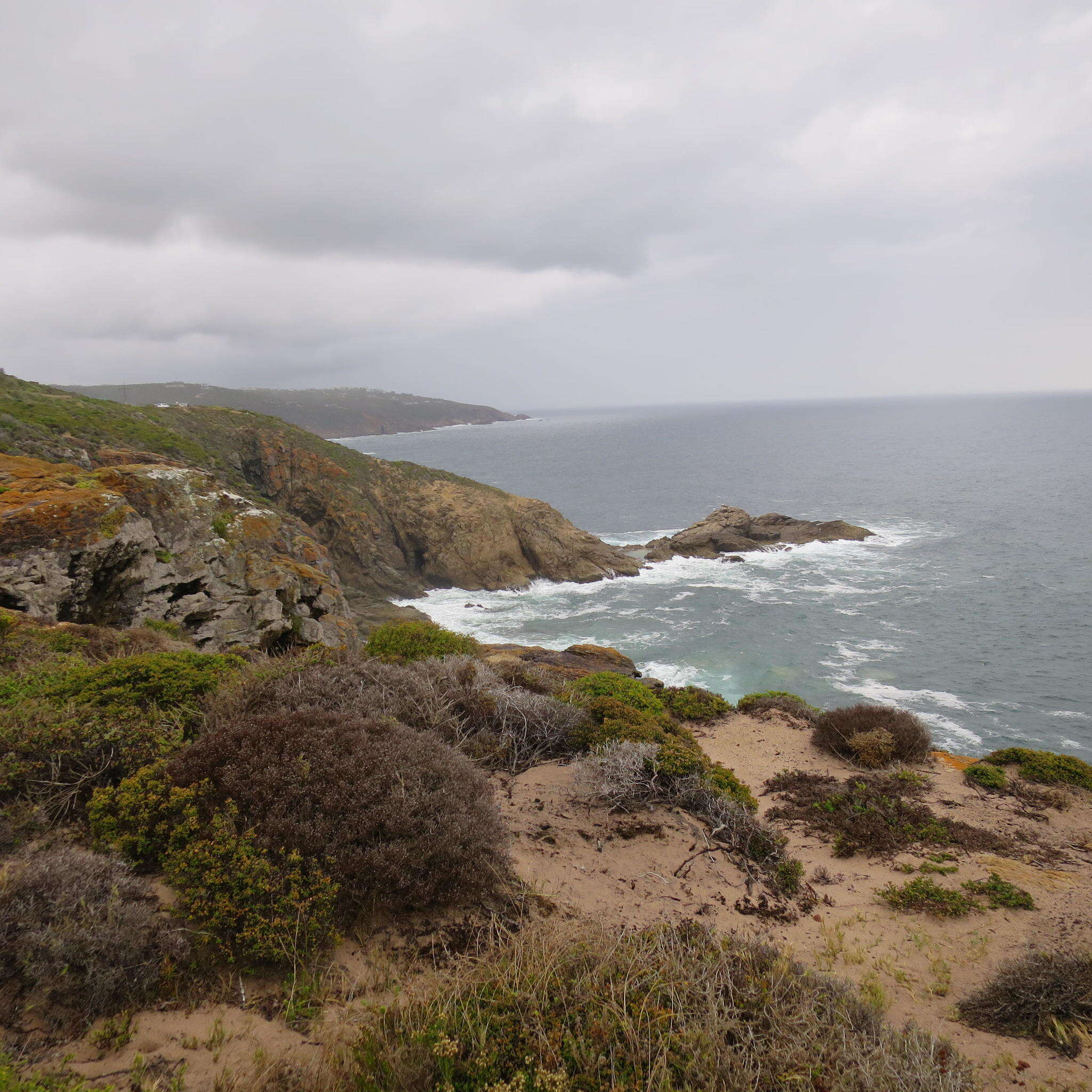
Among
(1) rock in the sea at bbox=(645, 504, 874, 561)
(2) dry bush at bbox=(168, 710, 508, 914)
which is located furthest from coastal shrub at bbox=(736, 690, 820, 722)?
(1) rock in the sea at bbox=(645, 504, 874, 561)

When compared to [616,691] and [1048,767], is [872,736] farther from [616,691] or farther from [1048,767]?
[616,691]

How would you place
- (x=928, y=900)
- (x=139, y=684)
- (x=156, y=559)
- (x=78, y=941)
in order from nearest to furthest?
(x=78, y=941) < (x=139, y=684) < (x=928, y=900) < (x=156, y=559)

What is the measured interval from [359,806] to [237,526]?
13530 millimetres

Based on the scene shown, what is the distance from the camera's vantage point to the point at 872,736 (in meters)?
12.6

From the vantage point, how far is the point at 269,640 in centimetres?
1447

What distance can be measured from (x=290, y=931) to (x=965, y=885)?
8489 millimetres

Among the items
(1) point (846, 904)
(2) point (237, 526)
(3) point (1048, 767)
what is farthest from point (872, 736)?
(2) point (237, 526)

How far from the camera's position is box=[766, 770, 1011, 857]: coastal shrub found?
8.95 meters

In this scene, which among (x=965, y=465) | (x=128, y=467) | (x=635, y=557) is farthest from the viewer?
(x=965, y=465)

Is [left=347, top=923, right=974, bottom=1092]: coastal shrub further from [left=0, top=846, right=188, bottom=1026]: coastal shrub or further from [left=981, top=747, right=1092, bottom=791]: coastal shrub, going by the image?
[left=981, top=747, right=1092, bottom=791]: coastal shrub

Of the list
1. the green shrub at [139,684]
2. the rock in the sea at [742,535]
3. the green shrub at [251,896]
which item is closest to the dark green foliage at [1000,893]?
the green shrub at [251,896]

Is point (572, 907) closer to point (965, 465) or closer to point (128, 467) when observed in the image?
point (128, 467)

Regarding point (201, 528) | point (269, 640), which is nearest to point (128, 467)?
point (201, 528)

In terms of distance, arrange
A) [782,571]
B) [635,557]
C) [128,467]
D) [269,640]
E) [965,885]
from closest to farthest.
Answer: [965,885], [269,640], [128,467], [782,571], [635,557]
